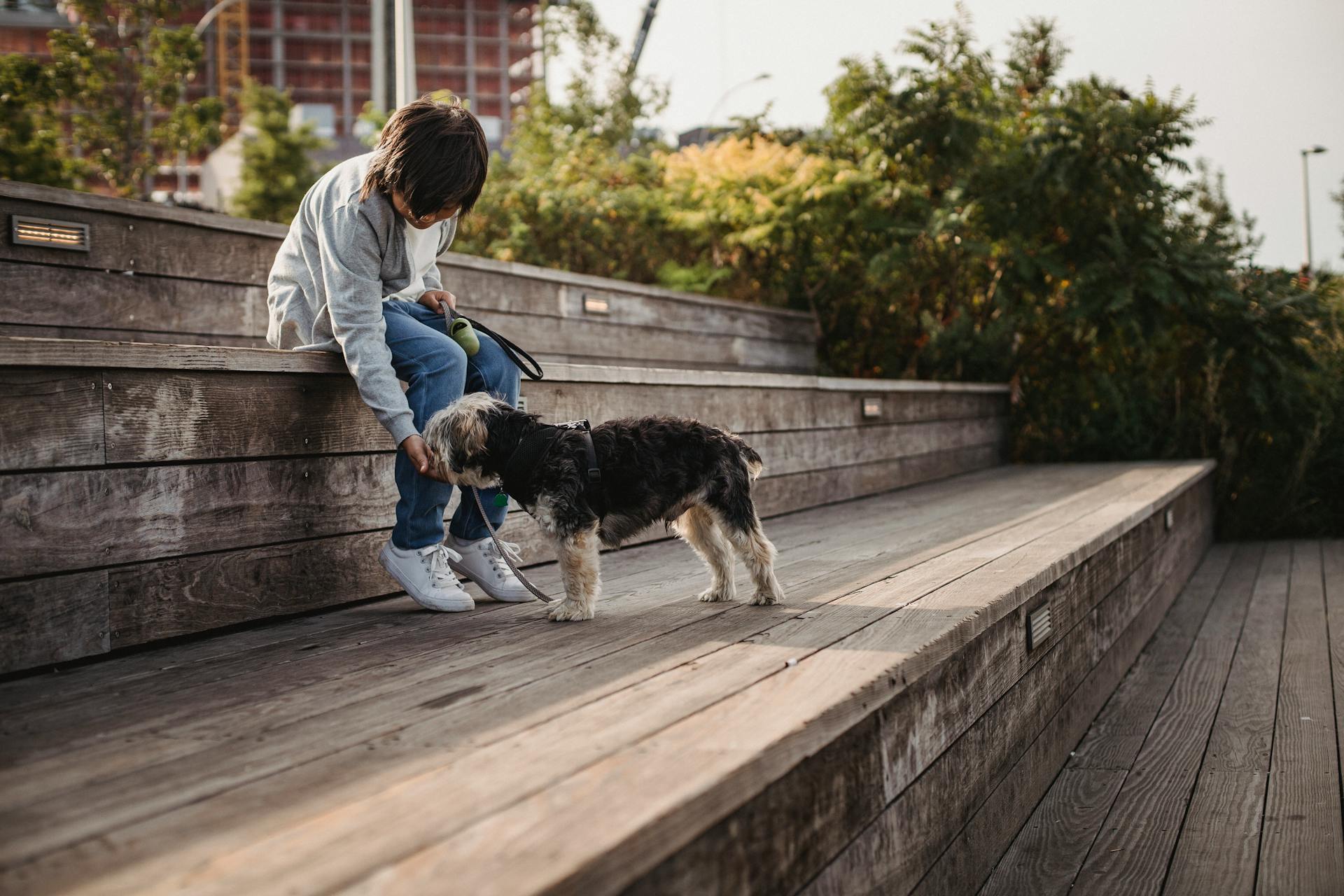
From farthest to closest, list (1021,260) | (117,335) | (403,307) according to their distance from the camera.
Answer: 1. (1021,260)
2. (117,335)
3. (403,307)

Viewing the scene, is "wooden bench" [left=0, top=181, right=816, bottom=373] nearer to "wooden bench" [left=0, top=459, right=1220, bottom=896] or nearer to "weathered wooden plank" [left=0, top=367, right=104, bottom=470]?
"weathered wooden plank" [left=0, top=367, right=104, bottom=470]

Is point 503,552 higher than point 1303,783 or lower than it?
higher

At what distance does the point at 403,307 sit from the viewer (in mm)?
3113

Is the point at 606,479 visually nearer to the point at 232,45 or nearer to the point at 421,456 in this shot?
the point at 421,456

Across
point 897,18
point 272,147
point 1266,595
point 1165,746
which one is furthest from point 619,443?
point 272,147

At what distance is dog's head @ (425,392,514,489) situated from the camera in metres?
2.69

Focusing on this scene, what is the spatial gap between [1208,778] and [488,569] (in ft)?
8.03

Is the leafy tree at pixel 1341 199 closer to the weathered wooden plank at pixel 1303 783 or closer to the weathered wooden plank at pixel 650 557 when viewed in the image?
the weathered wooden plank at pixel 650 557

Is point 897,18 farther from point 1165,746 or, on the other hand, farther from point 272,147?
point 272,147

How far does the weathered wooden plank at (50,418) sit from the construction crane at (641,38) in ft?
57.0

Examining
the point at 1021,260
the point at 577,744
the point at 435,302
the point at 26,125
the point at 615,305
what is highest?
the point at 26,125

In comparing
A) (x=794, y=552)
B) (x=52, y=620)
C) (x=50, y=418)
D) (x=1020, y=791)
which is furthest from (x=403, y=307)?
(x=1020, y=791)

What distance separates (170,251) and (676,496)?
2579 millimetres

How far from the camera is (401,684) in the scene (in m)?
2.06
